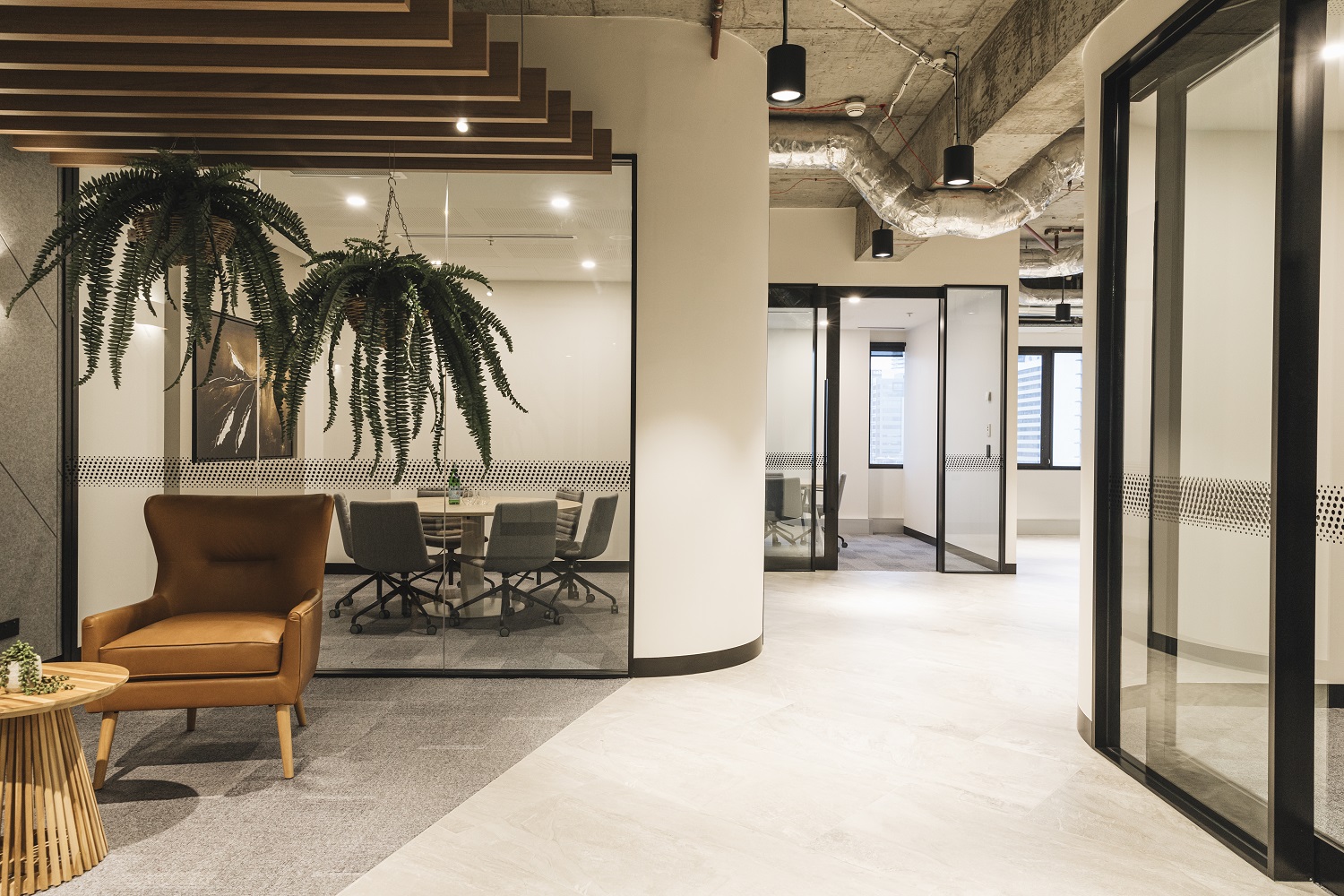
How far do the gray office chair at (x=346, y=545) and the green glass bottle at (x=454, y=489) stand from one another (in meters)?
0.61

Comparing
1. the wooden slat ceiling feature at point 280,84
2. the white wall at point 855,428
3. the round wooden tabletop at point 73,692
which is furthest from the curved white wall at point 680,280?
the white wall at point 855,428

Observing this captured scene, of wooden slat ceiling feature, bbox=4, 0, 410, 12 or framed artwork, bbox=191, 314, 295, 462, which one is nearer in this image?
wooden slat ceiling feature, bbox=4, 0, 410, 12

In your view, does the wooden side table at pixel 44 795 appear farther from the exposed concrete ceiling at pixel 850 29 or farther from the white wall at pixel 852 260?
the white wall at pixel 852 260

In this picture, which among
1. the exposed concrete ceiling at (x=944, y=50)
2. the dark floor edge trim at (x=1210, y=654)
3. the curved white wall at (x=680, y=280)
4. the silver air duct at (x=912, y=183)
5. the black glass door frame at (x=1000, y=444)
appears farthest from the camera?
the black glass door frame at (x=1000, y=444)

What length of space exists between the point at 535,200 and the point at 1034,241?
672 cm

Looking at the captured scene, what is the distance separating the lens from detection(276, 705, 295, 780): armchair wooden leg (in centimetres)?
302

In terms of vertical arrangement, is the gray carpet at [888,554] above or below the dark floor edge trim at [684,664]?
below

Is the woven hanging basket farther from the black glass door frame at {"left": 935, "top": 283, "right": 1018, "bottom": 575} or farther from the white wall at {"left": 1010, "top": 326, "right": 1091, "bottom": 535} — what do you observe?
the white wall at {"left": 1010, "top": 326, "right": 1091, "bottom": 535}

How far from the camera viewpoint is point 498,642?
4.38m

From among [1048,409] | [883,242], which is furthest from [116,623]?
[1048,409]

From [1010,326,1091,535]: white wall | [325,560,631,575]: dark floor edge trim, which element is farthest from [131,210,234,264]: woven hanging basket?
[1010,326,1091,535]: white wall

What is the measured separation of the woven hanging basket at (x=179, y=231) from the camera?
2.36m

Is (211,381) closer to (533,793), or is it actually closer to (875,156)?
(533,793)

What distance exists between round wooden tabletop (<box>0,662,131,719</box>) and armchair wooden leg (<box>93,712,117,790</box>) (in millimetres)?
341
